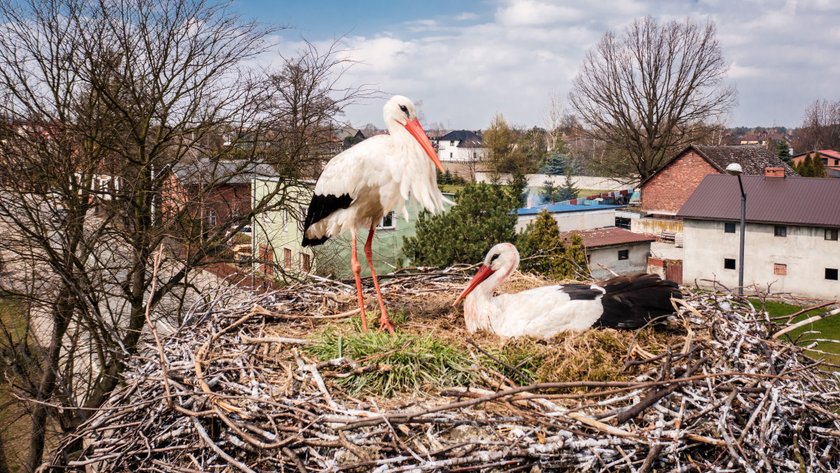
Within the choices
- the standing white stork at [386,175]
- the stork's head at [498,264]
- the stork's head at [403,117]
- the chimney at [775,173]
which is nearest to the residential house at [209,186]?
the standing white stork at [386,175]

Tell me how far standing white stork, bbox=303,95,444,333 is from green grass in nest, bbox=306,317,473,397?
401 mm

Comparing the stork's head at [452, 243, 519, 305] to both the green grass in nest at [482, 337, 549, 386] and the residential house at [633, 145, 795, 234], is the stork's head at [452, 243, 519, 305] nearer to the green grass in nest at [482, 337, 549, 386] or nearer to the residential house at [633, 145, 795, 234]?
the green grass in nest at [482, 337, 549, 386]

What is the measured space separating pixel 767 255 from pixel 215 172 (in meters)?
20.8

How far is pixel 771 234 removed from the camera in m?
23.9

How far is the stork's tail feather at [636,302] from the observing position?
15.0 ft

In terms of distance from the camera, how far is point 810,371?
4.01 m

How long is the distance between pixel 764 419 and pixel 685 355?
459 millimetres

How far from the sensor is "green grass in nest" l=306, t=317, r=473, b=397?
381cm

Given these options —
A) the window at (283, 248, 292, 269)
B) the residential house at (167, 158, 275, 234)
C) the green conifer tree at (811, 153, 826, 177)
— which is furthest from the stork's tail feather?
the green conifer tree at (811, 153, 826, 177)

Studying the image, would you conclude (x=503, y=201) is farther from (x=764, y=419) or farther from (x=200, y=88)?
(x=764, y=419)

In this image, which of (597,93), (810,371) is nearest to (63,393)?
(810,371)

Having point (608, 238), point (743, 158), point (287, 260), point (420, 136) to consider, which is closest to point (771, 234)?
point (608, 238)

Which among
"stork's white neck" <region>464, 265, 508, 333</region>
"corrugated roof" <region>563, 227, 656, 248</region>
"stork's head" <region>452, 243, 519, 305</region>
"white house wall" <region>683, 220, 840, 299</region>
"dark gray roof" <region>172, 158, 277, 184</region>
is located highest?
"dark gray roof" <region>172, 158, 277, 184</region>

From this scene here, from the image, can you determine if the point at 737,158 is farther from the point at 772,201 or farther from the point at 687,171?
the point at 772,201
